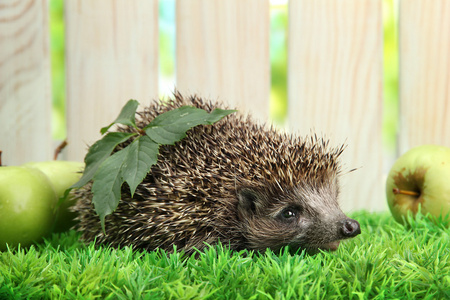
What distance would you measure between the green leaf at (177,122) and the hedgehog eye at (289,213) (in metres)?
0.50

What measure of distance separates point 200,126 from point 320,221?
0.71 metres

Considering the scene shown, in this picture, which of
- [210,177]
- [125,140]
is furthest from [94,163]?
[210,177]

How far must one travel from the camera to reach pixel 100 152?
2240 mm

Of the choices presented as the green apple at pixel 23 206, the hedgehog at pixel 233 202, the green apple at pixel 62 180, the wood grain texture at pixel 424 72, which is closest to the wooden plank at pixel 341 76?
the wood grain texture at pixel 424 72

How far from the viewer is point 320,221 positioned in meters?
2.01

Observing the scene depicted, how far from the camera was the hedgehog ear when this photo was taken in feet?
6.80

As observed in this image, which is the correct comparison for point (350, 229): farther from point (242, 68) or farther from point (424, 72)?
point (424, 72)

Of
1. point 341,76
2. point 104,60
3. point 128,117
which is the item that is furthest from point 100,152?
point 341,76

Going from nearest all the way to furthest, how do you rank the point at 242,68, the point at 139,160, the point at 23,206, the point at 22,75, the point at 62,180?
the point at 139,160 → the point at 23,206 → the point at 62,180 → the point at 22,75 → the point at 242,68

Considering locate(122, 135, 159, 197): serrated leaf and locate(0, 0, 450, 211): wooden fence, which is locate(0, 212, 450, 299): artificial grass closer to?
locate(122, 135, 159, 197): serrated leaf

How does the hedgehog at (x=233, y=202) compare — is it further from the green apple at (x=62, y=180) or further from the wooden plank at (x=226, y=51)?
the wooden plank at (x=226, y=51)

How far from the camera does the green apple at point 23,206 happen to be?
2.26 metres

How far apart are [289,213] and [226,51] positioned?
1830 mm

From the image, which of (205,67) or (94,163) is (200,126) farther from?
(205,67)
